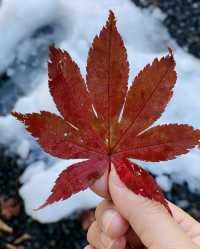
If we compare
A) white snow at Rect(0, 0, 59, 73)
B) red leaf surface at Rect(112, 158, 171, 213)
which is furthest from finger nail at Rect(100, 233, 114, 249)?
white snow at Rect(0, 0, 59, 73)

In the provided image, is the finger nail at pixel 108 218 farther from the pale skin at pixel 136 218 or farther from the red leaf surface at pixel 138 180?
the red leaf surface at pixel 138 180

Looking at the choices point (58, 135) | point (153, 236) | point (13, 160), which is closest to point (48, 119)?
point (58, 135)

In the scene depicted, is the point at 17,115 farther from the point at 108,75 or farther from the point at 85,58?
the point at 85,58

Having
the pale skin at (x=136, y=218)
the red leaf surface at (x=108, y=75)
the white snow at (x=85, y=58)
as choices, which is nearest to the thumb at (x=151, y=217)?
the pale skin at (x=136, y=218)

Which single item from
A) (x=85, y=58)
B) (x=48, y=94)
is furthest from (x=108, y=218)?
(x=85, y=58)

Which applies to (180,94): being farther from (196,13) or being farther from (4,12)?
(4,12)
